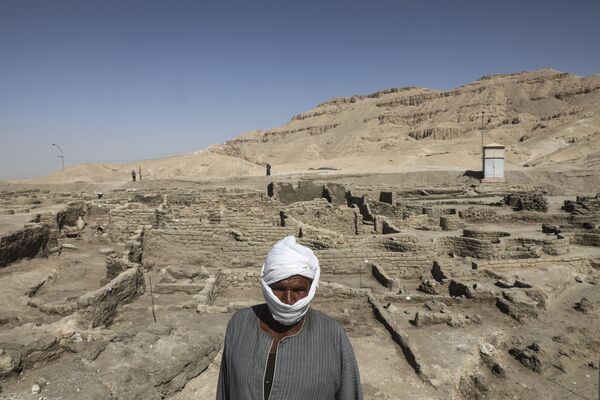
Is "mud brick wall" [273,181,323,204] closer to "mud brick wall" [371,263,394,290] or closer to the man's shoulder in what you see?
"mud brick wall" [371,263,394,290]

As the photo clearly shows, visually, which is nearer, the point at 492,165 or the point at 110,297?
the point at 110,297

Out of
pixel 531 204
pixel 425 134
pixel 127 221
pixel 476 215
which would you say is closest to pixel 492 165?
pixel 531 204

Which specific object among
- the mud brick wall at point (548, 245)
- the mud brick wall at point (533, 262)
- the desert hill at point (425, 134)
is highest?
the desert hill at point (425, 134)

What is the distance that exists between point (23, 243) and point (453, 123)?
267ft

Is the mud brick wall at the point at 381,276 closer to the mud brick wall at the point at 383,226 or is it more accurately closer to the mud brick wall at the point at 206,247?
the mud brick wall at the point at 206,247

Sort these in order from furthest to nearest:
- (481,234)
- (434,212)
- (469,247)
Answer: (434,212), (481,234), (469,247)

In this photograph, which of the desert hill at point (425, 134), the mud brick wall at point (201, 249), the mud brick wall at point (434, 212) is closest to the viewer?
the mud brick wall at point (201, 249)

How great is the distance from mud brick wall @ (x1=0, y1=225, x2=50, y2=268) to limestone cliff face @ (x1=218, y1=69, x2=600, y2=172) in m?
41.3

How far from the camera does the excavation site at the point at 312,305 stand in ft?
16.2

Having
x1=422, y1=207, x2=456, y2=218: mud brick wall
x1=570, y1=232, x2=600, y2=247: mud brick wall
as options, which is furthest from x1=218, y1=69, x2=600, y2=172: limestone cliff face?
x1=570, y1=232, x2=600, y2=247: mud brick wall

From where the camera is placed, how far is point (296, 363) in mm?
2039

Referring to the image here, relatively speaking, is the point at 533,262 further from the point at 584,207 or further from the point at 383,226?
the point at 584,207

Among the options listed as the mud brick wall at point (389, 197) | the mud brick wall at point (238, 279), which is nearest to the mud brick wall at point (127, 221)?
the mud brick wall at point (238, 279)

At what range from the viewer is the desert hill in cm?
4681
